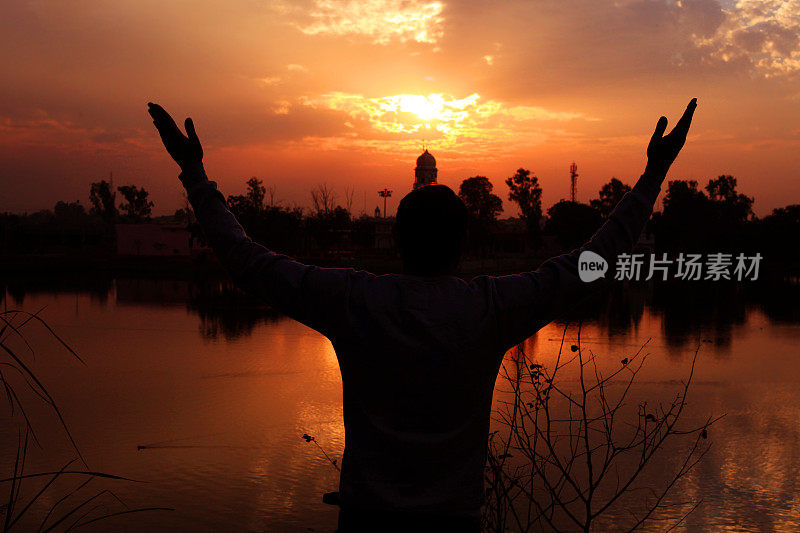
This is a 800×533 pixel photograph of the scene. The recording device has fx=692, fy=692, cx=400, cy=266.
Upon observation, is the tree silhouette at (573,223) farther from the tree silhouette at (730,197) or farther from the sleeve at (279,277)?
the sleeve at (279,277)

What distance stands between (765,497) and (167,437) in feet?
24.2

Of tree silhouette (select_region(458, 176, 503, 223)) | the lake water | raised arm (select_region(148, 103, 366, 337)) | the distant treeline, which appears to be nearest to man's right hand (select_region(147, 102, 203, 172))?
raised arm (select_region(148, 103, 366, 337))

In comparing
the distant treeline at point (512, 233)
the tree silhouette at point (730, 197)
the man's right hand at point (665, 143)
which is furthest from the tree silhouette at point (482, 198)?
the man's right hand at point (665, 143)

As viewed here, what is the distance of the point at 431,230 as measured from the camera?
152cm

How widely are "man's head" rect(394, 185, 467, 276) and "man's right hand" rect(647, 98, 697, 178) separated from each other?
550 millimetres

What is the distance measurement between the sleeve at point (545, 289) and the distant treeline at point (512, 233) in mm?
49930

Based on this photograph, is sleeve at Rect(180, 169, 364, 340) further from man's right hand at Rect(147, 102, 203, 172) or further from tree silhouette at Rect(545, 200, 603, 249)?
tree silhouette at Rect(545, 200, 603, 249)

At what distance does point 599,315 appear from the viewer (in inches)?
953

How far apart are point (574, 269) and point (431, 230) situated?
0.33m

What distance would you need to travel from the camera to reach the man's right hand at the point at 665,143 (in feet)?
5.57

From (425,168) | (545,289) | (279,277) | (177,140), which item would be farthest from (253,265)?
(425,168)

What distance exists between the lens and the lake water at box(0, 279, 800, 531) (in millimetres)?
7320

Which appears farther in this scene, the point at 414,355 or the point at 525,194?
the point at 525,194

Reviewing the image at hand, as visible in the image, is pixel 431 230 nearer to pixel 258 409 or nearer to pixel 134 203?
pixel 258 409
